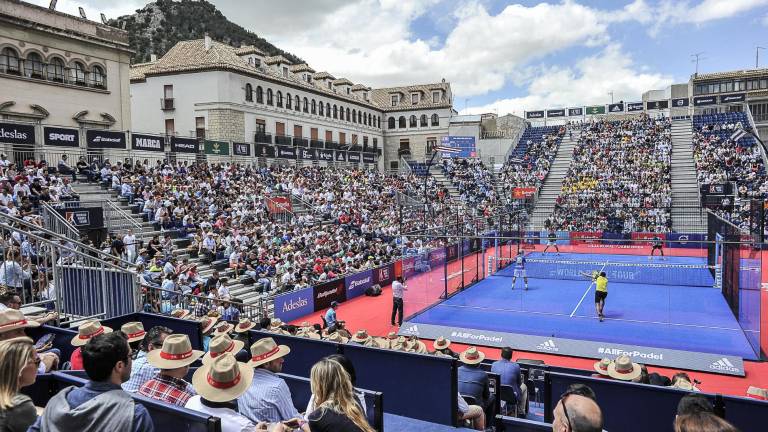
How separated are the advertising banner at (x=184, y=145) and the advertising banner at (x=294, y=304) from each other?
15.6 meters

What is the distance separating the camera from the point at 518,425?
16.4 feet

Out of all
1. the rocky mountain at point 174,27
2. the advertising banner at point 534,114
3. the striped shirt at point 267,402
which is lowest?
the striped shirt at point 267,402

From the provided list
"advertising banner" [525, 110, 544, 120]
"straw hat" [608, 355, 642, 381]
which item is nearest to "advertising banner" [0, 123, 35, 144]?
"straw hat" [608, 355, 642, 381]

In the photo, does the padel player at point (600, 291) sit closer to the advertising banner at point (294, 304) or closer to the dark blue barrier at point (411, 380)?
the advertising banner at point (294, 304)

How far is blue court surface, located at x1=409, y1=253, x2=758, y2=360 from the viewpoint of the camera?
1666cm

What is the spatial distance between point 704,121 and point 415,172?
31.3 meters

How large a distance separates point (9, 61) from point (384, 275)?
82.9 ft

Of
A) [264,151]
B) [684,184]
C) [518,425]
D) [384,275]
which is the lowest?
[384,275]

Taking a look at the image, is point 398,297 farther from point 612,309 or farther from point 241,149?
point 241,149

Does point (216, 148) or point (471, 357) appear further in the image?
point (216, 148)

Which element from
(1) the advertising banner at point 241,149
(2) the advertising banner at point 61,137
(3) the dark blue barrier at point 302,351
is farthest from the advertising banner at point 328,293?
(1) the advertising banner at point 241,149

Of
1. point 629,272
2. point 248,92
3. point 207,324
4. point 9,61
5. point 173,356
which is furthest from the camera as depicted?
point 248,92

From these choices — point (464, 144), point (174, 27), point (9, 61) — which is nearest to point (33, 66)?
point (9, 61)

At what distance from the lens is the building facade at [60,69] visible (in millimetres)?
30172
